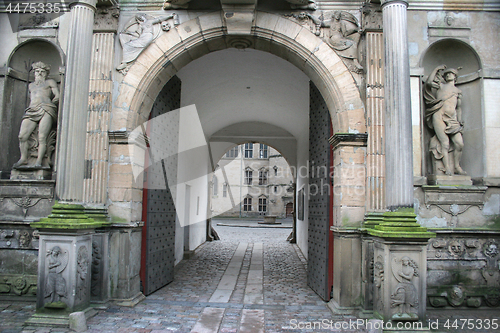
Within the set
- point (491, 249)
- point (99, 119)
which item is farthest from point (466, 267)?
point (99, 119)

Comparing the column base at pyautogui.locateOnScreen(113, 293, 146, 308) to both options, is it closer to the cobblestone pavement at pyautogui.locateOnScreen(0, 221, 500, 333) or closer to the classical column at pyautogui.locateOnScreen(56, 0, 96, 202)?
the cobblestone pavement at pyautogui.locateOnScreen(0, 221, 500, 333)

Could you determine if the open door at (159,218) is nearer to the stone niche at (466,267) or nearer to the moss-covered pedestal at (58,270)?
the moss-covered pedestal at (58,270)

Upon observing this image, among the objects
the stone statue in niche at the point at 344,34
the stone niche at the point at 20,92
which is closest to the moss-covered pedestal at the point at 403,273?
the stone statue in niche at the point at 344,34

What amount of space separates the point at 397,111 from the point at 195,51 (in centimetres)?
323

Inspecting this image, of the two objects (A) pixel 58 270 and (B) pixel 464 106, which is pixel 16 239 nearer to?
(A) pixel 58 270

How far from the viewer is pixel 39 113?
227 inches

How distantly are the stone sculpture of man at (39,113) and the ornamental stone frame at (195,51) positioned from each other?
3.52ft

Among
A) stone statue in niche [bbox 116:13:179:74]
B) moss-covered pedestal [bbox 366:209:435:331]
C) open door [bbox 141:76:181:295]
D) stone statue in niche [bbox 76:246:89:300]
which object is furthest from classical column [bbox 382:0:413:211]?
stone statue in niche [bbox 76:246:89:300]

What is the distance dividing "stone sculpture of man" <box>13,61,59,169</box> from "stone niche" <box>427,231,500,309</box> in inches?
235

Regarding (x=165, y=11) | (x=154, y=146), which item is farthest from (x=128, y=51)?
(x=154, y=146)

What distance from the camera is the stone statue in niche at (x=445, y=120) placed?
5.53 meters

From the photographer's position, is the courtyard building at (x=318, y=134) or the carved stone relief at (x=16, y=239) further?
the carved stone relief at (x=16, y=239)

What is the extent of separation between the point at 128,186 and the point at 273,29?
3.25 meters

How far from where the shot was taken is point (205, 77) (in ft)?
27.2
